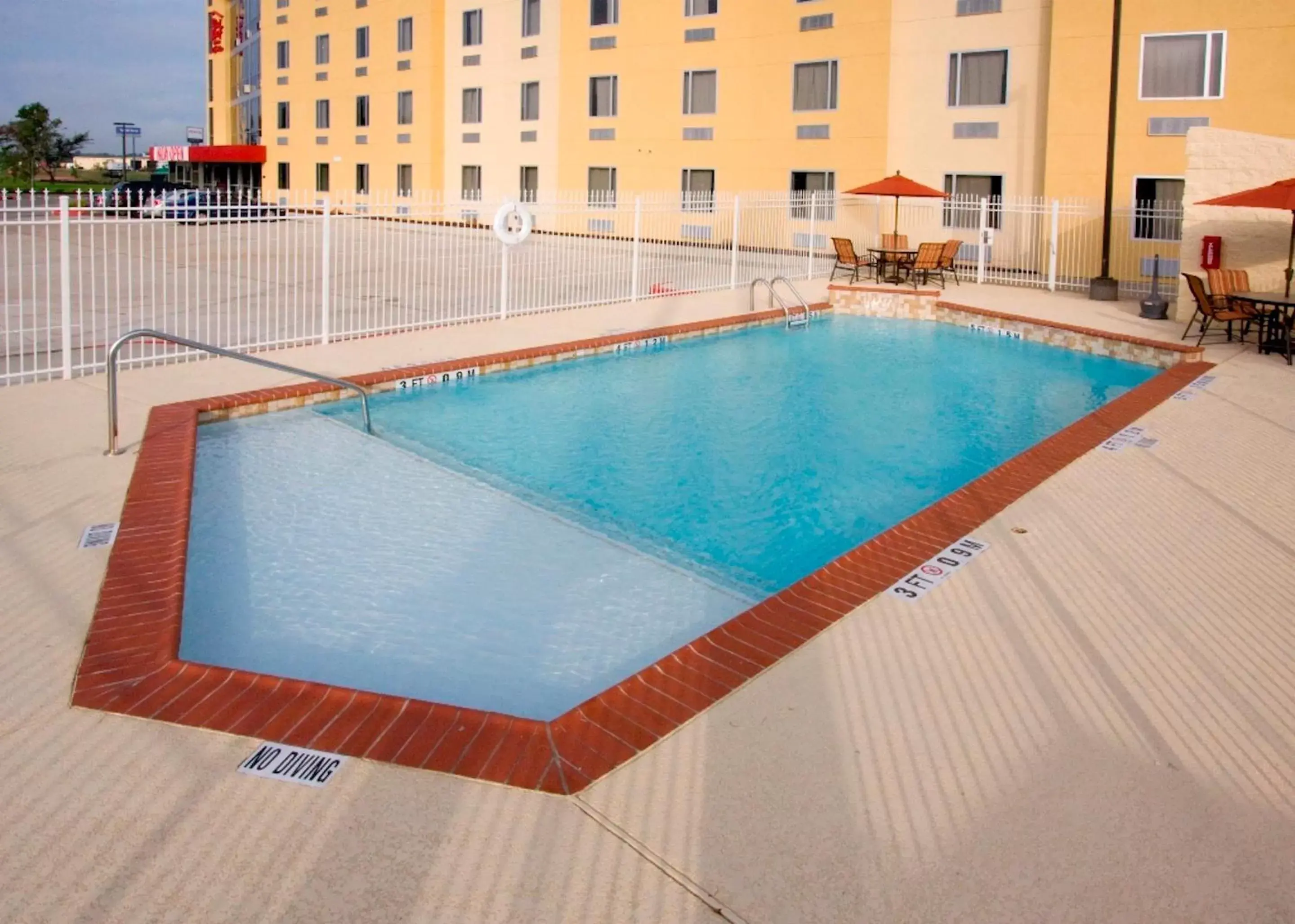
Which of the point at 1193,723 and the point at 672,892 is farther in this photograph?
the point at 1193,723

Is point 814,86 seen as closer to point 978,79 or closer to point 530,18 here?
point 978,79

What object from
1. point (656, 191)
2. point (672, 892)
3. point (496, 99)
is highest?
point (496, 99)

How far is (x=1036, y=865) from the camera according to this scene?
125 inches

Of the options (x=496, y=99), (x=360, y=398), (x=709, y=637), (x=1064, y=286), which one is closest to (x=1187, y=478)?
(x=709, y=637)

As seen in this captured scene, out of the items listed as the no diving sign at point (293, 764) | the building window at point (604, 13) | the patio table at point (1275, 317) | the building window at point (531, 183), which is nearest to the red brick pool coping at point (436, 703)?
the no diving sign at point (293, 764)

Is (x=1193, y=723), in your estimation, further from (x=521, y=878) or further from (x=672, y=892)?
(x=521, y=878)

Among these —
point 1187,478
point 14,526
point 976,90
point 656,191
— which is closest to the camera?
point 14,526

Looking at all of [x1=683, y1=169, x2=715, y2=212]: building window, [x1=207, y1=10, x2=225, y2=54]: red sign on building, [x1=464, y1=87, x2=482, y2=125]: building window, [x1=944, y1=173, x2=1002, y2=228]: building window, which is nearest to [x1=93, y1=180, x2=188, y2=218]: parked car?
[x1=207, y1=10, x2=225, y2=54]: red sign on building

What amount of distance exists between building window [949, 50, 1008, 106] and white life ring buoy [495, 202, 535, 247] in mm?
13122

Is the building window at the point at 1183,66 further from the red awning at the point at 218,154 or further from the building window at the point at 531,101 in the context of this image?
the red awning at the point at 218,154

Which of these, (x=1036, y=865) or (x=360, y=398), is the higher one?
(x=360, y=398)

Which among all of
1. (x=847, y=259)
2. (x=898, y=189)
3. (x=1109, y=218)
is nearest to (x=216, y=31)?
(x=847, y=259)

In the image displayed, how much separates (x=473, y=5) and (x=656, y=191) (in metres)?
10.8

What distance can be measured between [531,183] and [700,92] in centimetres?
763
